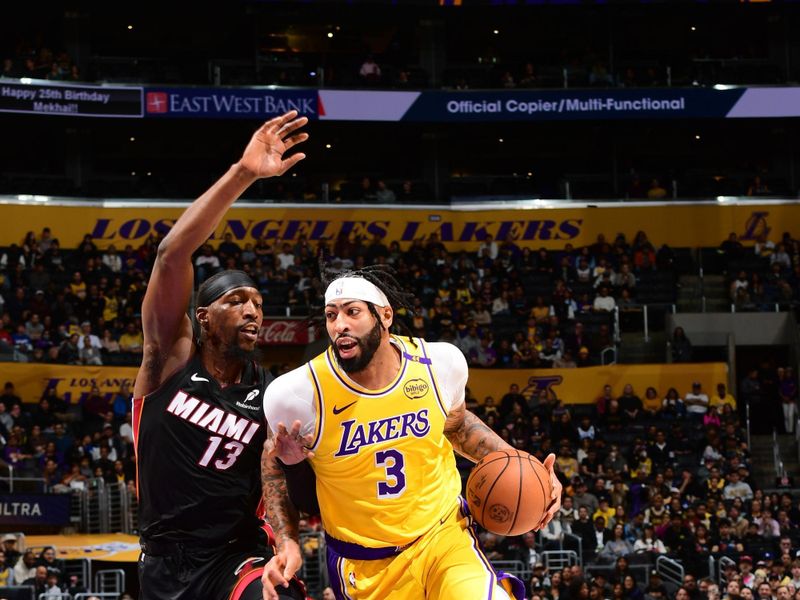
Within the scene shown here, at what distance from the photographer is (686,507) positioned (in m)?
19.5

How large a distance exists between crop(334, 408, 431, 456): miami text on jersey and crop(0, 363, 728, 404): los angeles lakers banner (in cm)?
1801

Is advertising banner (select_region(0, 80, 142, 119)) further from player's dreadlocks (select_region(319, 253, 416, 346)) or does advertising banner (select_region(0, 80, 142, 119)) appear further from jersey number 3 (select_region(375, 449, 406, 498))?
jersey number 3 (select_region(375, 449, 406, 498))

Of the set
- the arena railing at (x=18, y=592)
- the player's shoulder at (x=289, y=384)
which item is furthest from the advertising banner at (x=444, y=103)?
the player's shoulder at (x=289, y=384)

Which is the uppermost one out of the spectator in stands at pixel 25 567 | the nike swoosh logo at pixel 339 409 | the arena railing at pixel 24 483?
the nike swoosh logo at pixel 339 409

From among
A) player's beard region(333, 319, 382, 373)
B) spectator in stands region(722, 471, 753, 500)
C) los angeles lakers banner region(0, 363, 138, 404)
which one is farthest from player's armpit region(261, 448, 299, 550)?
los angeles lakers banner region(0, 363, 138, 404)

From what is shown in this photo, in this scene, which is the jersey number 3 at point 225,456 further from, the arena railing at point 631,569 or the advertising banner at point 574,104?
the advertising banner at point 574,104

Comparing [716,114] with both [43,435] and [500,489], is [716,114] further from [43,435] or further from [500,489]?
[500,489]

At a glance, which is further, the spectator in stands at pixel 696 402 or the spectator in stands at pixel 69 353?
the spectator in stands at pixel 69 353

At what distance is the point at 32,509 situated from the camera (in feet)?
60.8

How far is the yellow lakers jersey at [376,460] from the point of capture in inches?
231

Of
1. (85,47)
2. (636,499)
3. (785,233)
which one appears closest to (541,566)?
(636,499)

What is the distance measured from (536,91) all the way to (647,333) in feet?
24.6

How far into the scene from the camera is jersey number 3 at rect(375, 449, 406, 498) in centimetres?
587

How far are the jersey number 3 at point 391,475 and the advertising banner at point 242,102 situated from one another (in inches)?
968
